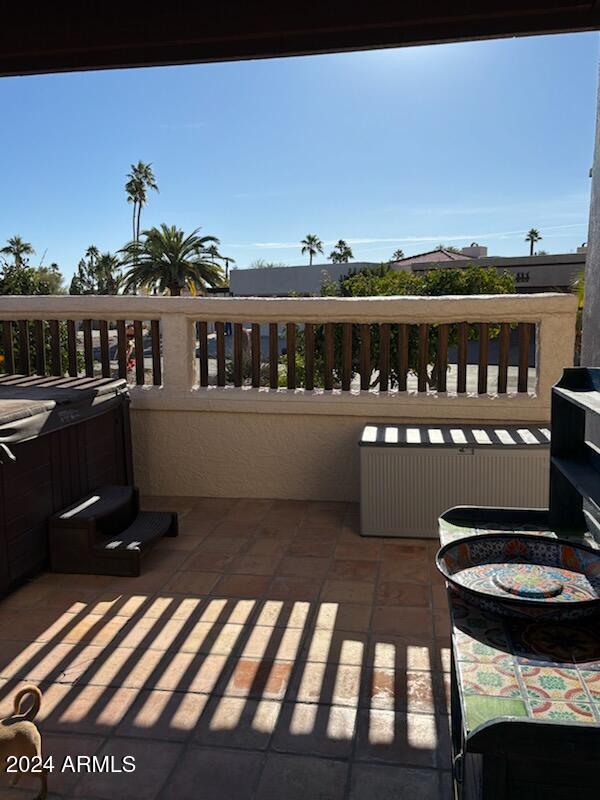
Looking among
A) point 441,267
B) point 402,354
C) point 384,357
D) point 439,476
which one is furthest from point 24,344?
point 441,267

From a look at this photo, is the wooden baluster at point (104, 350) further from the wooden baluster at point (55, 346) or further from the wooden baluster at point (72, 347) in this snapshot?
the wooden baluster at point (55, 346)

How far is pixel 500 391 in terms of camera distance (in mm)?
4965

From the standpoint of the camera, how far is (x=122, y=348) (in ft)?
17.7

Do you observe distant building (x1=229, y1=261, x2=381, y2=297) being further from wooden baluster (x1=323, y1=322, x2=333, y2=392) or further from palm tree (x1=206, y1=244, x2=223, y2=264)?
wooden baluster (x1=323, y1=322, x2=333, y2=392)

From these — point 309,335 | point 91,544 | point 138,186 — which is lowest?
point 91,544

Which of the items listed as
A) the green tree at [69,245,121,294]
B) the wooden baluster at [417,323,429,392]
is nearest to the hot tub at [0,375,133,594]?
the wooden baluster at [417,323,429,392]

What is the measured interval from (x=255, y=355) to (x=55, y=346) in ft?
5.59

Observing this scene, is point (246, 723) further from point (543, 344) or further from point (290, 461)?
point (543, 344)

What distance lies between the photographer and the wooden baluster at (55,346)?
5406 millimetres

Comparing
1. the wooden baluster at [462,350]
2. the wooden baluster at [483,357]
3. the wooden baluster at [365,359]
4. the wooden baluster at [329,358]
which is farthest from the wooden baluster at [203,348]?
the wooden baluster at [483,357]

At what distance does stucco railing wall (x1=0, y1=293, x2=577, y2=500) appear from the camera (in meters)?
4.93

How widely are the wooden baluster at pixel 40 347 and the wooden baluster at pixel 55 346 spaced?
3.1 inches

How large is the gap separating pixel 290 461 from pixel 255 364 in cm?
86

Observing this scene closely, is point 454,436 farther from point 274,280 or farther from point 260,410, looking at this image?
point 274,280
